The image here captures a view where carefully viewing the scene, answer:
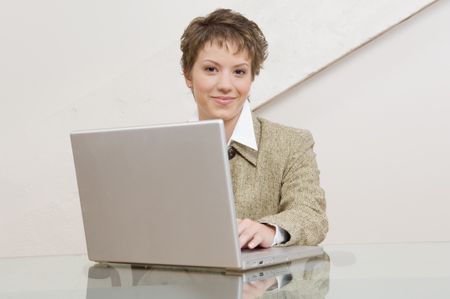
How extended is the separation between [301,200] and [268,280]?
24.5 inches

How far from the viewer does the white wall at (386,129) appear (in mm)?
2533

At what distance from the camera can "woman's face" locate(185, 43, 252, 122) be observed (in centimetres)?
186

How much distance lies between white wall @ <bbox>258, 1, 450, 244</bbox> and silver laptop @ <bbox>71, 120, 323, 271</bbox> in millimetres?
1210

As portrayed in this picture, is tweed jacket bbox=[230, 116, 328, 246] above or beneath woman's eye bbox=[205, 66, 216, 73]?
beneath

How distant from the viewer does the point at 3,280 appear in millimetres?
1328

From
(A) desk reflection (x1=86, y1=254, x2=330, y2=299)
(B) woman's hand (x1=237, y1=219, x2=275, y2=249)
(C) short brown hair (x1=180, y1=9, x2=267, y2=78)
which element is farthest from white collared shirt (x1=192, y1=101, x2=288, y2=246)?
(A) desk reflection (x1=86, y1=254, x2=330, y2=299)

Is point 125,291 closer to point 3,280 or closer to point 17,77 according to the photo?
point 3,280

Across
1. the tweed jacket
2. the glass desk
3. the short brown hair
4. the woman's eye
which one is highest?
the short brown hair

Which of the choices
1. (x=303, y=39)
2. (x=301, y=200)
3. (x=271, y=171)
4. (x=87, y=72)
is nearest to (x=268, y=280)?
(x=301, y=200)

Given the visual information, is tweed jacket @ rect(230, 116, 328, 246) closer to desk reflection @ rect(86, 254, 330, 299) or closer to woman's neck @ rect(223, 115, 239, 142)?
woman's neck @ rect(223, 115, 239, 142)

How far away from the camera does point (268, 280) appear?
3.79 feet

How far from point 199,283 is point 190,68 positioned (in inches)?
36.7

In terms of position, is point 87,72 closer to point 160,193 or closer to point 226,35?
point 226,35

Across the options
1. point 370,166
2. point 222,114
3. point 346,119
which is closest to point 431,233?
point 370,166
